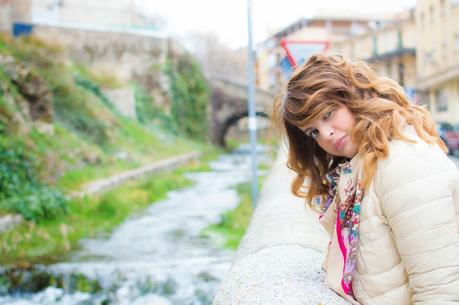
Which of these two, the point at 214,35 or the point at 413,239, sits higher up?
the point at 214,35

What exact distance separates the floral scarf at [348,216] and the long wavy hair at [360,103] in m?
0.07

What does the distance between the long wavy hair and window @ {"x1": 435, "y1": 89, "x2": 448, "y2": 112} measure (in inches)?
1227

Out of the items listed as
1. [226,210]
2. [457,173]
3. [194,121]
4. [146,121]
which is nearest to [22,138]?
[226,210]

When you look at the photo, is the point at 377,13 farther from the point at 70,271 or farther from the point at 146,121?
the point at 70,271

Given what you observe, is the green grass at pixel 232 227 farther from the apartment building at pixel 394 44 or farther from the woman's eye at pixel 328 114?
the apartment building at pixel 394 44

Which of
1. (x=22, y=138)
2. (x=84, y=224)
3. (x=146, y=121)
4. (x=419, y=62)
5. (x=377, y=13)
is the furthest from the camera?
(x=377, y=13)

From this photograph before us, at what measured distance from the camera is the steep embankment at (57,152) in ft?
29.7

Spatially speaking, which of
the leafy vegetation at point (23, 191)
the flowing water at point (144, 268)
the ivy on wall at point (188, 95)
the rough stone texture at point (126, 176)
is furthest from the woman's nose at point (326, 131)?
the ivy on wall at point (188, 95)

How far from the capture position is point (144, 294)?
21.5 ft

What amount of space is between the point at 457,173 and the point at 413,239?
0.27 metres

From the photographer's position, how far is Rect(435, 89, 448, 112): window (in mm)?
31156

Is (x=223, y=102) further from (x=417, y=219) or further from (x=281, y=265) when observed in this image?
(x=417, y=219)

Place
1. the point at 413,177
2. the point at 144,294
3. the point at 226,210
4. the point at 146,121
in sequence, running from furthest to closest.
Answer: the point at 146,121 → the point at 226,210 → the point at 144,294 → the point at 413,177

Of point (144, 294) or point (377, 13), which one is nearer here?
point (144, 294)
